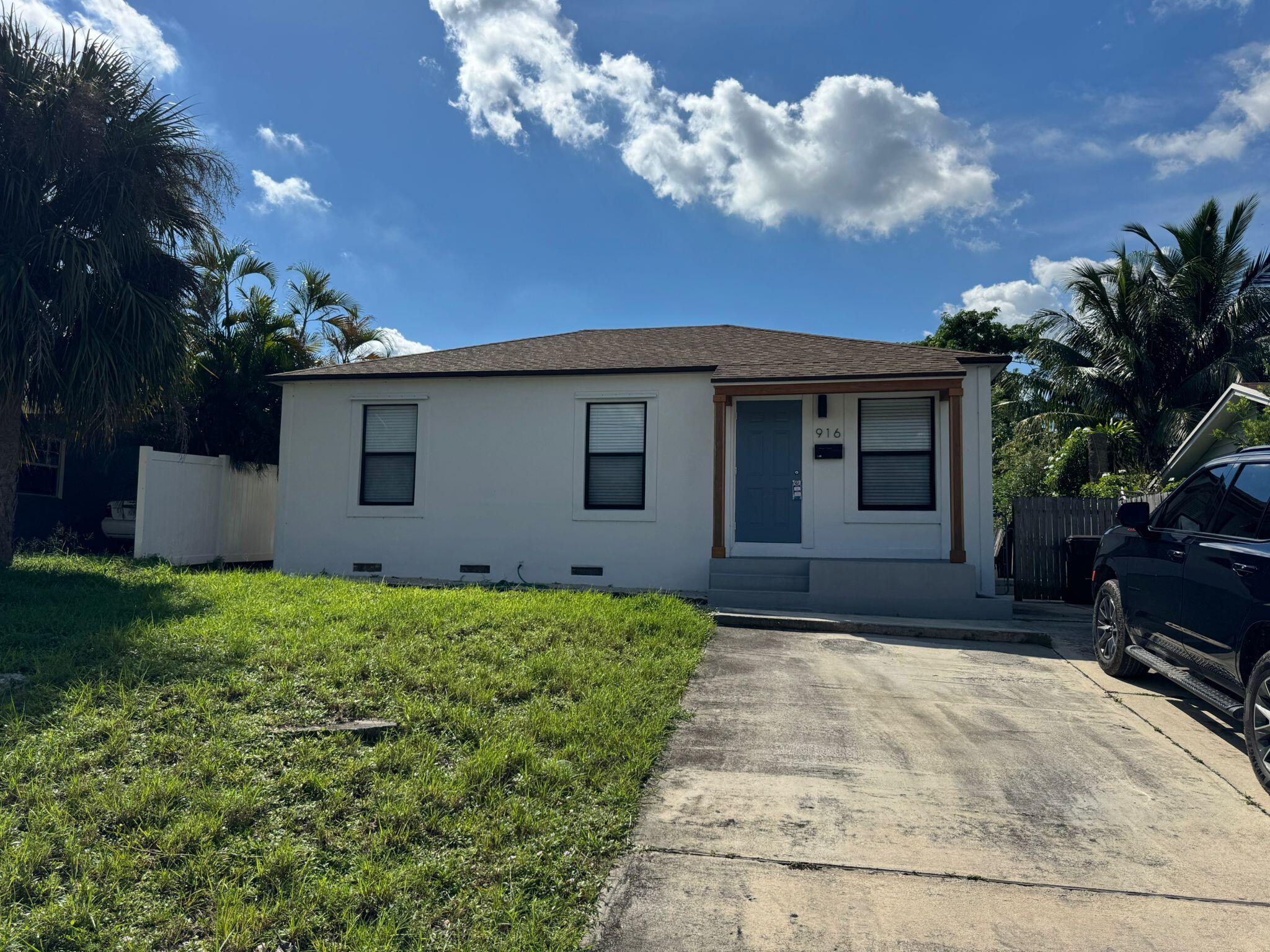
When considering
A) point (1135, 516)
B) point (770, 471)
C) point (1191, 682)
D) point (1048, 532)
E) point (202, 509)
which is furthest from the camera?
point (202, 509)

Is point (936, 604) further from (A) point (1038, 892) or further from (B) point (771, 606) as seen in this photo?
(A) point (1038, 892)

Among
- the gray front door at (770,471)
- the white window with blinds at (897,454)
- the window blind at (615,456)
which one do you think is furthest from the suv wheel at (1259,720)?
the window blind at (615,456)

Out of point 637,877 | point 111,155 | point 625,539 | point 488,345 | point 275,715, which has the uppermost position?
point 111,155

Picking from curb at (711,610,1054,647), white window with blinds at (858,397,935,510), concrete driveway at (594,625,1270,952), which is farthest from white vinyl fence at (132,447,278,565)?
white window with blinds at (858,397,935,510)

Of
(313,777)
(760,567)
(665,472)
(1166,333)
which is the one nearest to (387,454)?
(665,472)

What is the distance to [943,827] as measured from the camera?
3.60 meters

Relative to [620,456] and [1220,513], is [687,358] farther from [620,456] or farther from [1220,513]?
[1220,513]

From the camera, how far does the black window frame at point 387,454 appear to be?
1170cm

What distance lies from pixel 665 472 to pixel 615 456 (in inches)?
30.6

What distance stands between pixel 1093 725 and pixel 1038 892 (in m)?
2.61

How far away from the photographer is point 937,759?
449cm

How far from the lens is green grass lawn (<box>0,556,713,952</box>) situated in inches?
108

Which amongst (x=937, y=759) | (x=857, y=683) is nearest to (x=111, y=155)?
(x=857, y=683)

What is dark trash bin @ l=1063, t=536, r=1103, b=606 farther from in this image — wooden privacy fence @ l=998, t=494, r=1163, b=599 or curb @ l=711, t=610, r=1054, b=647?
curb @ l=711, t=610, r=1054, b=647
